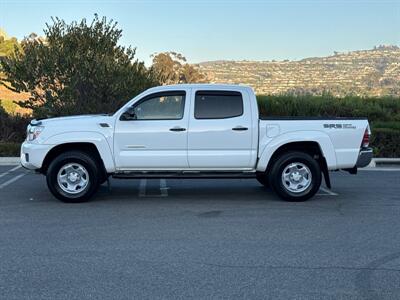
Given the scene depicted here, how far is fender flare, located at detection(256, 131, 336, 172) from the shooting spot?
31.4 feet

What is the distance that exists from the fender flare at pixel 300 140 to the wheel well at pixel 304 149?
0.09 m

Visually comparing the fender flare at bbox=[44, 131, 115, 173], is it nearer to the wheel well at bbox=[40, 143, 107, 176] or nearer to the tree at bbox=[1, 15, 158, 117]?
the wheel well at bbox=[40, 143, 107, 176]

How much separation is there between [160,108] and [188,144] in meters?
Result: 0.79

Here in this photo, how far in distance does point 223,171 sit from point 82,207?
7.90 feet

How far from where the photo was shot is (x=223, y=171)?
380 inches

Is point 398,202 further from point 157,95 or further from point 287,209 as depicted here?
point 157,95

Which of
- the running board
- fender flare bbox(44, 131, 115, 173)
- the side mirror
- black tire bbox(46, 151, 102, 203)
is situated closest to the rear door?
the running board

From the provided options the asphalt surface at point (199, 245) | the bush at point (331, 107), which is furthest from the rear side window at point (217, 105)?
the bush at point (331, 107)

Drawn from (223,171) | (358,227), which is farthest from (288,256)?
(223,171)

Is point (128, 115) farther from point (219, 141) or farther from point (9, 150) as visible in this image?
point (9, 150)

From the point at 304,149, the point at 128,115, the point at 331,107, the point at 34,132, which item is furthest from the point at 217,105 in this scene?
the point at 331,107

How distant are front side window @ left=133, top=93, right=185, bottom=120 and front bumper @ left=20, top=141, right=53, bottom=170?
1.61m

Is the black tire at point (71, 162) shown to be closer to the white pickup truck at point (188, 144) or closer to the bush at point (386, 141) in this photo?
the white pickup truck at point (188, 144)

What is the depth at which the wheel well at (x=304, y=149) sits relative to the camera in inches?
383
